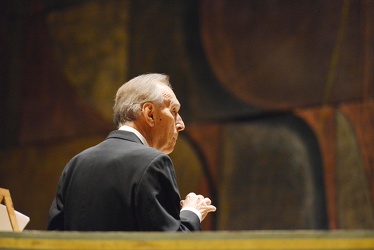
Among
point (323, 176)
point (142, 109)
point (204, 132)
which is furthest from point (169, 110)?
point (204, 132)

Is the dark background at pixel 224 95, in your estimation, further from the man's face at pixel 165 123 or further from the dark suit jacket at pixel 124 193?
the dark suit jacket at pixel 124 193

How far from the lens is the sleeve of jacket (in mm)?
3084

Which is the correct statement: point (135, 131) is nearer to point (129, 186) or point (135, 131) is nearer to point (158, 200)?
point (129, 186)

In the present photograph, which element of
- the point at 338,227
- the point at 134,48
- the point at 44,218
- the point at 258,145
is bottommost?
the point at 44,218

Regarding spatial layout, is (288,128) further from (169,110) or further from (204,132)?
(169,110)

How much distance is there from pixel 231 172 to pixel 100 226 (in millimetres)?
3917

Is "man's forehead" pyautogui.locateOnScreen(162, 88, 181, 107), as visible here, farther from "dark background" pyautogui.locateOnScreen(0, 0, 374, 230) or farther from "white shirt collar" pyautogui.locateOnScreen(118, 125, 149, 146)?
"dark background" pyautogui.locateOnScreen(0, 0, 374, 230)

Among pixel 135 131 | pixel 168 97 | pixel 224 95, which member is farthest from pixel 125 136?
pixel 224 95

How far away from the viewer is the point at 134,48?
26.4 ft

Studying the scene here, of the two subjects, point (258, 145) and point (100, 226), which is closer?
point (100, 226)

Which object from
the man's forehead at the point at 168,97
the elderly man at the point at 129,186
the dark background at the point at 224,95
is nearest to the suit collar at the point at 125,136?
the elderly man at the point at 129,186

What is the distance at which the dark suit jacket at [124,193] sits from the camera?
312 cm

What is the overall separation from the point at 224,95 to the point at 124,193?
13.4 ft

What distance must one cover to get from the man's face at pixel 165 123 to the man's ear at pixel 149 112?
0.02m
